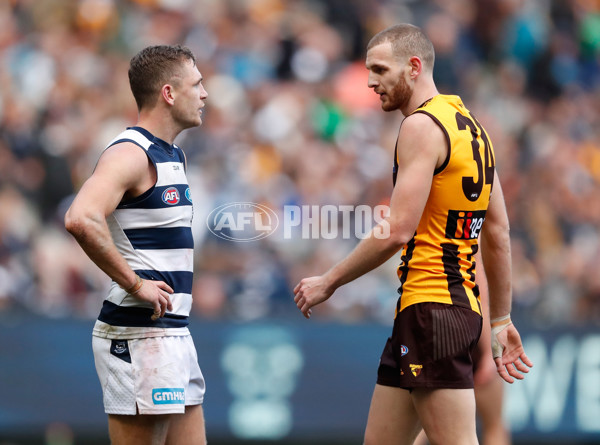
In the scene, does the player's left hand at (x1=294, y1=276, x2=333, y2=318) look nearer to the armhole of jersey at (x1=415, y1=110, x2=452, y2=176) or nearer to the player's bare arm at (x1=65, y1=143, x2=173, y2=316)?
the player's bare arm at (x1=65, y1=143, x2=173, y2=316)

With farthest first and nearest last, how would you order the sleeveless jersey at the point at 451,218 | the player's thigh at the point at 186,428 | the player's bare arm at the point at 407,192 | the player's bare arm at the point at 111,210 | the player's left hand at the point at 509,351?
1. the player's left hand at the point at 509,351
2. the player's thigh at the point at 186,428
3. the sleeveless jersey at the point at 451,218
4. the player's bare arm at the point at 407,192
5. the player's bare arm at the point at 111,210

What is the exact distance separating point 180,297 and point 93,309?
4.13 meters

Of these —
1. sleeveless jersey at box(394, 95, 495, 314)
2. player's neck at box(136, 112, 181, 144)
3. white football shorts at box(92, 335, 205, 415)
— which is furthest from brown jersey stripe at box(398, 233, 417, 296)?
player's neck at box(136, 112, 181, 144)

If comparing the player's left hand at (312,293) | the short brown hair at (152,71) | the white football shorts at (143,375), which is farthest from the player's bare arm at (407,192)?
the short brown hair at (152,71)

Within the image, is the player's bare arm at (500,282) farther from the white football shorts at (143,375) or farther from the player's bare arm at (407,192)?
the white football shorts at (143,375)

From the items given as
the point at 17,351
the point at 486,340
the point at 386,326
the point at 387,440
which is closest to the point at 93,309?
the point at 17,351

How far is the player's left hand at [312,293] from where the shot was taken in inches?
195

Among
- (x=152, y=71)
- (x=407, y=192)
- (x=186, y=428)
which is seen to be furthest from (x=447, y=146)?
(x=186, y=428)

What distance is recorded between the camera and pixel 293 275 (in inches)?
372

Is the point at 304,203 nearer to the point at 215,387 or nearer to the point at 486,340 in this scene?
the point at 215,387

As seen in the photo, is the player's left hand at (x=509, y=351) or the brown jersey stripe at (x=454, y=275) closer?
the brown jersey stripe at (x=454, y=275)

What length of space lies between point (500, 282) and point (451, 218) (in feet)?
2.10

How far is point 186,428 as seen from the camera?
207 inches

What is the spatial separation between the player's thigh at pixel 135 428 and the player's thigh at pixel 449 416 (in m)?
1.36
